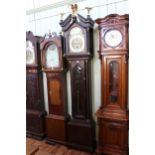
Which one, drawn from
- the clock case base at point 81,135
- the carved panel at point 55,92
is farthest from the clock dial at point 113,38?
the clock case base at point 81,135

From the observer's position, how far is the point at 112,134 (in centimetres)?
231

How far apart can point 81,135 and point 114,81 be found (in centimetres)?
101

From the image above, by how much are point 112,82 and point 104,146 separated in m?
0.95

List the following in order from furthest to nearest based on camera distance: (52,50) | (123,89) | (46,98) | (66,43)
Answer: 1. (46,98)
2. (52,50)
3. (66,43)
4. (123,89)

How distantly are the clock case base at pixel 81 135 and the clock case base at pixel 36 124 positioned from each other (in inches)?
22.9

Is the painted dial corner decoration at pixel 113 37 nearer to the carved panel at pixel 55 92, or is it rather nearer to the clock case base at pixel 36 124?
the carved panel at pixel 55 92

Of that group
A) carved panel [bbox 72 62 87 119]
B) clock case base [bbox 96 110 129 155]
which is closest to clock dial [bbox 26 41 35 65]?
carved panel [bbox 72 62 87 119]

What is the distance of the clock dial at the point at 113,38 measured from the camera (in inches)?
84.3

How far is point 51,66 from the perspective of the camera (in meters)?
2.73

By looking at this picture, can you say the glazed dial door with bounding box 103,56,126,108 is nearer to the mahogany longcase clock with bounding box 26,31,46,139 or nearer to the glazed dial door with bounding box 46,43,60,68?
the glazed dial door with bounding box 46,43,60,68

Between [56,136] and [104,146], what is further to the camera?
[56,136]
